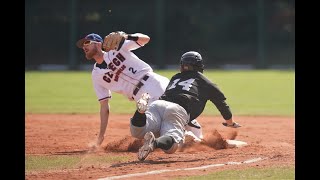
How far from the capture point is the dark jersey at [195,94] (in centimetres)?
752

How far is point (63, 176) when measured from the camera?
6.15 meters

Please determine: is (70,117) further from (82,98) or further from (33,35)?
(33,35)

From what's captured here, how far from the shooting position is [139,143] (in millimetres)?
8312

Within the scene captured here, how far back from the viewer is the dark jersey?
24.7ft

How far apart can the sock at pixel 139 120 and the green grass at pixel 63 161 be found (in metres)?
0.41

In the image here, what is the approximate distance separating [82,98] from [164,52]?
35.5 feet

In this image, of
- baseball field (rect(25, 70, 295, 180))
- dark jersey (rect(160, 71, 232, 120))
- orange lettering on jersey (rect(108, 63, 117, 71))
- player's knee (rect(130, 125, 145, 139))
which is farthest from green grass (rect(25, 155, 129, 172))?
orange lettering on jersey (rect(108, 63, 117, 71))

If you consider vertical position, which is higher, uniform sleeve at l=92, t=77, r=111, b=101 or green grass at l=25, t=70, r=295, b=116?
uniform sleeve at l=92, t=77, r=111, b=101

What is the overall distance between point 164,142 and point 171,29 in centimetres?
2051

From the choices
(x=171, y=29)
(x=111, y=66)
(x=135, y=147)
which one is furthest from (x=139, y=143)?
(x=171, y=29)

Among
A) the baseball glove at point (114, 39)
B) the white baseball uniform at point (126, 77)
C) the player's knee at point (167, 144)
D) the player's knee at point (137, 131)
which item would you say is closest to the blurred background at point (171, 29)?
the white baseball uniform at point (126, 77)

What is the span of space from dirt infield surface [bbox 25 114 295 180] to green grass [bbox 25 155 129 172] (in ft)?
0.41

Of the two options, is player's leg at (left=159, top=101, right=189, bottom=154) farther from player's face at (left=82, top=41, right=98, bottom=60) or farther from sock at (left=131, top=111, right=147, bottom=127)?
player's face at (left=82, top=41, right=98, bottom=60)
